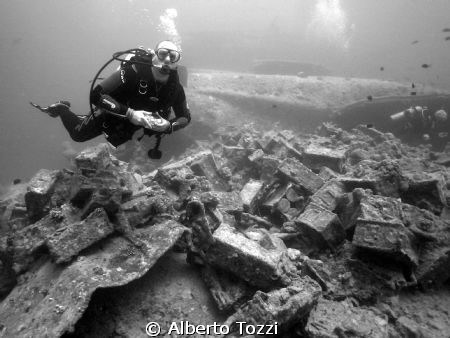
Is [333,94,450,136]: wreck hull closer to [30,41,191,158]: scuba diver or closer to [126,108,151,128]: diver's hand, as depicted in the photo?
[30,41,191,158]: scuba diver

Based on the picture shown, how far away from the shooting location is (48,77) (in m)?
59.4

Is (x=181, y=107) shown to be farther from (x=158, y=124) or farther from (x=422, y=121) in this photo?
(x=422, y=121)

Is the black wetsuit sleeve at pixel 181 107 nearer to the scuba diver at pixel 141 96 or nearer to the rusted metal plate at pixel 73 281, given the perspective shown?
the scuba diver at pixel 141 96

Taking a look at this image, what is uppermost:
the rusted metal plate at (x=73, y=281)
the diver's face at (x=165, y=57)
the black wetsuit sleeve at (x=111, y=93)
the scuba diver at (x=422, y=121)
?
the diver's face at (x=165, y=57)

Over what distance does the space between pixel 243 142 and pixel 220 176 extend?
217 cm

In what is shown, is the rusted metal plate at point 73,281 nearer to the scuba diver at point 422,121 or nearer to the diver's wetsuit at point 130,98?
the diver's wetsuit at point 130,98

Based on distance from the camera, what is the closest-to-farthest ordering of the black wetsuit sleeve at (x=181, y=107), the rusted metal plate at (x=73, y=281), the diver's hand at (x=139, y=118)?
1. the rusted metal plate at (x=73, y=281)
2. the diver's hand at (x=139, y=118)
3. the black wetsuit sleeve at (x=181, y=107)

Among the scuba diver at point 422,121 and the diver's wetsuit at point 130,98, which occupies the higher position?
the diver's wetsuit at point 130,98

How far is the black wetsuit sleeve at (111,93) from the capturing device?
3480mm

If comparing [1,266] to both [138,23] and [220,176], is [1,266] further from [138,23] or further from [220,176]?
[138,23]

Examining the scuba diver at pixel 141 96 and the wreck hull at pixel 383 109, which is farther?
the wreck hull at pixel 383 109

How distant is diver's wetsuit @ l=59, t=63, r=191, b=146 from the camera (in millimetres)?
3750

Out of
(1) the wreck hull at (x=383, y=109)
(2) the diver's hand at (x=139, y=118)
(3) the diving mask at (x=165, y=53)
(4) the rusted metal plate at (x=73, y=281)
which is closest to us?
(4) the rusted metal plate at (x=73, y=281)

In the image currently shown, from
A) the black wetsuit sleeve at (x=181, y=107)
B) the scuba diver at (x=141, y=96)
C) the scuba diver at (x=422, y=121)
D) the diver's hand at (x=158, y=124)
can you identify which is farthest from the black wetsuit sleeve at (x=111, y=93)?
the scuba diver at (x=422, y=121)
